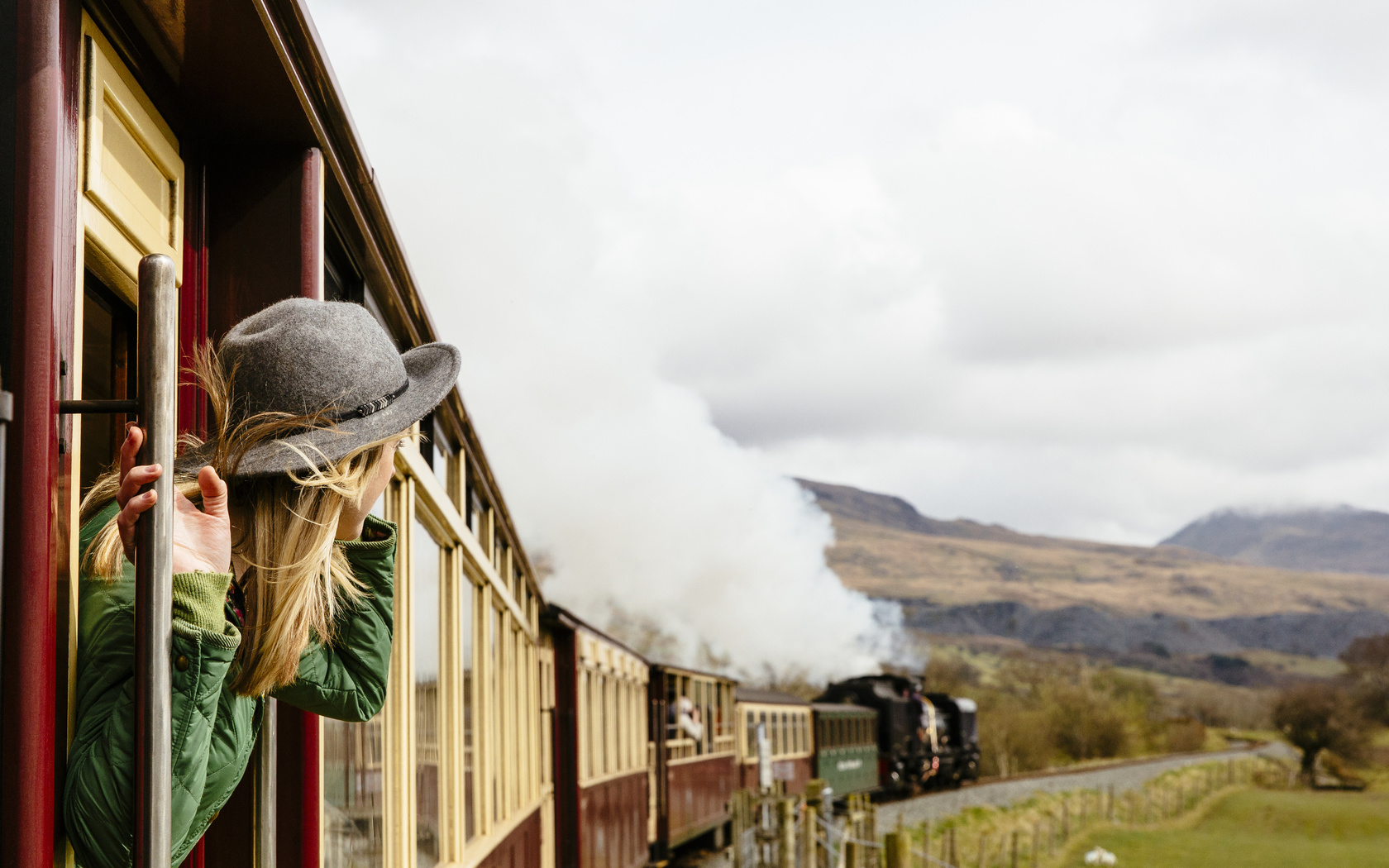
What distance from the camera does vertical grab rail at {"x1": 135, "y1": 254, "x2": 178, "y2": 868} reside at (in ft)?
3.78

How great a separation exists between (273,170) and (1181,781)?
45290mm

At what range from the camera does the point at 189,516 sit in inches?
51.5

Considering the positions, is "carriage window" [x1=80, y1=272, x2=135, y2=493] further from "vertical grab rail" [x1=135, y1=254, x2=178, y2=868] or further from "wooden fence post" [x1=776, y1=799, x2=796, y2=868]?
"wooden fence post" [x1=776, y1=799, x2=796, y2=868]

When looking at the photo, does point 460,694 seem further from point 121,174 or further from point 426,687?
point 121,174

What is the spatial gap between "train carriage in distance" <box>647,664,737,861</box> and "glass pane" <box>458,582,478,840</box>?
9.31 metres

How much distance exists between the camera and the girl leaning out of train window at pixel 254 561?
4.04 feet

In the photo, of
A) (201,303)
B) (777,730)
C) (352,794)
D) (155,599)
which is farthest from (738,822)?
(155,599)

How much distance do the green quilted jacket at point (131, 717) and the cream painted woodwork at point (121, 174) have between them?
0.43 metres

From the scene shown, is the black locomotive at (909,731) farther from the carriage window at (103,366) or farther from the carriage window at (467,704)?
the carriage window at (103,366)

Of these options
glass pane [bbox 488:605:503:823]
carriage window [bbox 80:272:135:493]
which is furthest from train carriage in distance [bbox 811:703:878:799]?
carriage window [bbox 80:272:135:493]

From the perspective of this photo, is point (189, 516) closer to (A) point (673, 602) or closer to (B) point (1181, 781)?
(B) point (1181, 781)

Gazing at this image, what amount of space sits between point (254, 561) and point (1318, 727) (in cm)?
6373

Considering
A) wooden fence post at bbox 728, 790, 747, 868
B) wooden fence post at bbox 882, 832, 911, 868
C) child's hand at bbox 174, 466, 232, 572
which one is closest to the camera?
child's hand at bbox 174, 466, 232, 572

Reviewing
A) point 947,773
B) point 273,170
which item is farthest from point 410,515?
point 947,773
